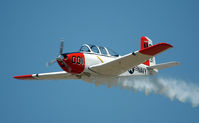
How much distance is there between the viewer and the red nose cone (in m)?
17.1

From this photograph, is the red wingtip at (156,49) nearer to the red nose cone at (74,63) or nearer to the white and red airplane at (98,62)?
the white and red airplane at (98,62)

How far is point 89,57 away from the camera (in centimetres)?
1786

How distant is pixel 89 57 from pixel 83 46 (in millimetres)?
751

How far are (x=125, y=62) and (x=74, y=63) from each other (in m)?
2.66

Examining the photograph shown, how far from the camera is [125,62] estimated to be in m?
17.4

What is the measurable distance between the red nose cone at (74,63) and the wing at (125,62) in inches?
23.1

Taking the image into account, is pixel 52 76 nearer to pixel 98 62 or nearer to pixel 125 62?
pixel 98 62

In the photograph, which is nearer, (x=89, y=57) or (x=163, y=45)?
(x=163, y=45)

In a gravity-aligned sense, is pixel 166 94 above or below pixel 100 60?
below

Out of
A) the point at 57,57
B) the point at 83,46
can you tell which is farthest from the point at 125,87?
the point at 57,57

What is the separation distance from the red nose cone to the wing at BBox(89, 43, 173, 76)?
59 cm

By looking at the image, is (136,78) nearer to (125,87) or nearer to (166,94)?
(125,87)

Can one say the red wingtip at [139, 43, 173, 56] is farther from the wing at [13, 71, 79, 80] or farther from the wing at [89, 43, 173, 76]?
the wing at [13, 71, 79, 80]

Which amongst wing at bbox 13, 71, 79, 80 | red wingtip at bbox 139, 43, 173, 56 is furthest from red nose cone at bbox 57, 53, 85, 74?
red wingtip at bbox 139, 43, 173, 56
